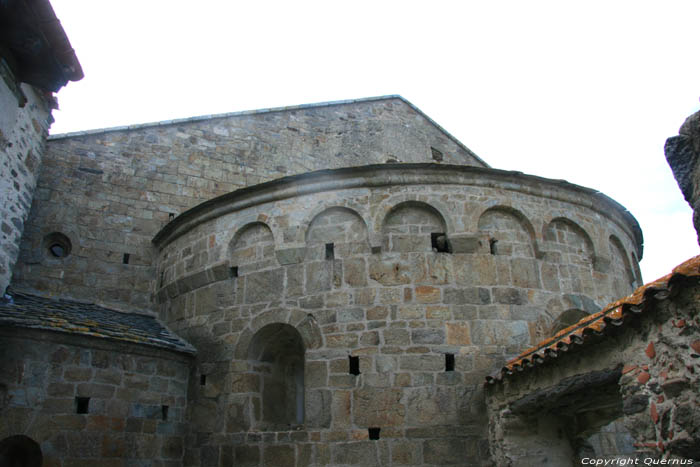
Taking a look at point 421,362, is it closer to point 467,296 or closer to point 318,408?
point 467,296

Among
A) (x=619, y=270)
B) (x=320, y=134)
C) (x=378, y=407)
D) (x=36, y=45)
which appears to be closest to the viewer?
(x=36, y=45)

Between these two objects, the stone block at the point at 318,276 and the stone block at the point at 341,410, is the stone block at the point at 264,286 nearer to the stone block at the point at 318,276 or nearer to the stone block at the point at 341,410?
the stone block at the point at 318,276

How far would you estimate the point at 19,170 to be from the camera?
799 cm

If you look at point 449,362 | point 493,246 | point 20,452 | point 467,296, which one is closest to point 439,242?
point 493,246

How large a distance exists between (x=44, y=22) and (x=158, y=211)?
258 inches

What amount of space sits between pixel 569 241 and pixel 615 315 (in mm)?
3611

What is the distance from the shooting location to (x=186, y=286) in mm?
7621

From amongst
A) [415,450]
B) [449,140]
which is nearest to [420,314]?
[415,450]

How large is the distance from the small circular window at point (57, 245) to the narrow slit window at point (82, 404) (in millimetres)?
3367

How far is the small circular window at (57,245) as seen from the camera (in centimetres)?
853

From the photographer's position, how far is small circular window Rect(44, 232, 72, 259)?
853 centimetres

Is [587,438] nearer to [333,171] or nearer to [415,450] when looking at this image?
[415,450]

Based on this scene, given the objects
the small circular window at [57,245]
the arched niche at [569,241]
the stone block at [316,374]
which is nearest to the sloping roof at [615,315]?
the stone block at [316,374]

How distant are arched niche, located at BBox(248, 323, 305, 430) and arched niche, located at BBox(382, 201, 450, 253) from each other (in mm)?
1657
